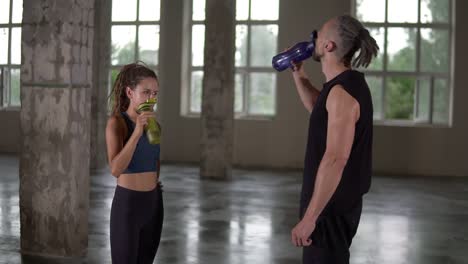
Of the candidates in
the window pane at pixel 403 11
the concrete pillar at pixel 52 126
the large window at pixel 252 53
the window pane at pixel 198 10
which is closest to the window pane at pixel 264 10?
the large window at pixel 252 53

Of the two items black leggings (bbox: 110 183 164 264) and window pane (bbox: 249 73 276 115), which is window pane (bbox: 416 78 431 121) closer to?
window pane (bbox: 249 73 276 115)

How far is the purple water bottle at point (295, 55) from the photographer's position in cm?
304

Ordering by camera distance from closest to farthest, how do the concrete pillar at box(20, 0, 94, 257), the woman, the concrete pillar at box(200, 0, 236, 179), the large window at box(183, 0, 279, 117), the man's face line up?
1. the man's face
2. the woman
3. the concrete pillar at box(20, 0, 94, 257)
4. the concrete pillar at box(200, 0, 236, 179)
5. the large window at box(183, 0, 279, 117)

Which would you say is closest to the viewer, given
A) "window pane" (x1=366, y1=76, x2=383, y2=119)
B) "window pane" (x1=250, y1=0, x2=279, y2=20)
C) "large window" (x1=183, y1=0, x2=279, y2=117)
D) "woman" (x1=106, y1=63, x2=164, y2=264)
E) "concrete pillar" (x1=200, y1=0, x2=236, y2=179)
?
"woman" (x1=106, y1=63, x2=164, y2=264)

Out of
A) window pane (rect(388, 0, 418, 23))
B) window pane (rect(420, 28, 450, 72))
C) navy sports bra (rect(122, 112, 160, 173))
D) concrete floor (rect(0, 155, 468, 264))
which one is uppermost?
window pane (rect(388, 0, 418, 23))

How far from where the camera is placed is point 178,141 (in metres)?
14.9

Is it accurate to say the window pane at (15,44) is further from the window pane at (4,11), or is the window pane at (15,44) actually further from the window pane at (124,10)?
the window pane at (124,10)

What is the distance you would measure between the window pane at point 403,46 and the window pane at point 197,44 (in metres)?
3.94

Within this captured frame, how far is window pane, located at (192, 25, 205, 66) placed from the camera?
15.1m

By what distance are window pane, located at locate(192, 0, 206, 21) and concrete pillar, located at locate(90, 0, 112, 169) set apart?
6.72 feet

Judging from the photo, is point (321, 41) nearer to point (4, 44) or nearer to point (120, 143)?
point (120, 143)

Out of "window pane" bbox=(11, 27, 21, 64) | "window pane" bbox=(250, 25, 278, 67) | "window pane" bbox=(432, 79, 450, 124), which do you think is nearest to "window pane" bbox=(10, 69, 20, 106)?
"window pane" bbox=(11, 27, 21, 64)

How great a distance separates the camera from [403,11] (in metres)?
14.1

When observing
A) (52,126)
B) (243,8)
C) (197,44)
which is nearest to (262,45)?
(243,8)
